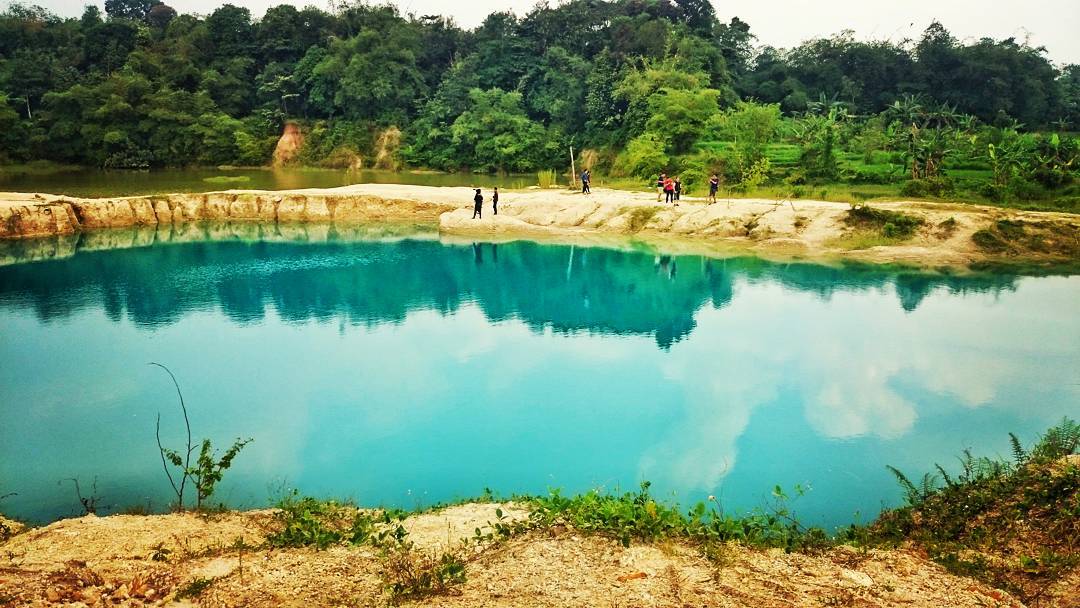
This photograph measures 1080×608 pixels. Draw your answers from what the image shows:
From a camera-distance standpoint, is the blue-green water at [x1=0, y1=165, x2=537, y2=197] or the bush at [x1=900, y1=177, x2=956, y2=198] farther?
the blue-green water at [x1=0, y1=165, x2=537, y2=197]

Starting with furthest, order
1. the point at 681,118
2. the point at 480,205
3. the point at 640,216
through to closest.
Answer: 1. the point at 681,118
2. the point at 480,205
3. the point at 640,216

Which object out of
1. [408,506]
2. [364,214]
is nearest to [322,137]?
[364,214]

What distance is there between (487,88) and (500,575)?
48.2 meters

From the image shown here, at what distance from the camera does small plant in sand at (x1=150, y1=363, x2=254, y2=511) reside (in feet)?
25.8

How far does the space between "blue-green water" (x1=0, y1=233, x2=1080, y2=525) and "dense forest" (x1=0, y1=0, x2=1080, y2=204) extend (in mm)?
16244

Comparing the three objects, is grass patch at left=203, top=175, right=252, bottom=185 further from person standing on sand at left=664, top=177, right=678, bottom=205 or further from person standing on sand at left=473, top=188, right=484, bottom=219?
person standing on sand at left=664, top=177, right=678, bottom=205

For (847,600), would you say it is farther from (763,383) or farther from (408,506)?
(763,383)

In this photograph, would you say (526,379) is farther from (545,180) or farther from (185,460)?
(545,180)

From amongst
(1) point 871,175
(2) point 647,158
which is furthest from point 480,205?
(1) point 871,175

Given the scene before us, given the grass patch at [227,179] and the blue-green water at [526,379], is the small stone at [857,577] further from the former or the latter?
the grass patch at [227,179]

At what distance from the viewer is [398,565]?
609 centimetres

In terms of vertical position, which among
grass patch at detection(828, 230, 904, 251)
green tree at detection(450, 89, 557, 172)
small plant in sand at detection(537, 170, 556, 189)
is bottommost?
grass patch at detection(828, 230, 904, 251)

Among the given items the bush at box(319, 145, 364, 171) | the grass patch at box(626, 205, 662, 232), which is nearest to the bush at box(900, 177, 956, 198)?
the grass patch at box(626, 205, 662, 232)

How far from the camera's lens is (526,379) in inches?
509
